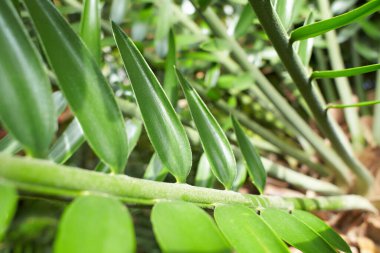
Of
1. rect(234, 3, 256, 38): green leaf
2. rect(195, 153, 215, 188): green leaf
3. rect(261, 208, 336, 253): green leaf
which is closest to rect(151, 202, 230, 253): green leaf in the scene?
rect(261, 208, 336, 253): green leaf

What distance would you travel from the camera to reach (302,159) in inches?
31.1

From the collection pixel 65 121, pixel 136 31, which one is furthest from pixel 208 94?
pixel 65 121

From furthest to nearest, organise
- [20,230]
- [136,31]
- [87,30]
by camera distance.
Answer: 1. [136,31]
2. [20,230]
3. [87,30]

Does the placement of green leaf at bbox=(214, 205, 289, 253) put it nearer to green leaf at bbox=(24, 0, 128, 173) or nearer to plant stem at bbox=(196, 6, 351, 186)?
green leaf at bbox=(24, 0, 128, 173)

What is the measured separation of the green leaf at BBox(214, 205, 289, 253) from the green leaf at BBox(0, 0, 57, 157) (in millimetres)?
141

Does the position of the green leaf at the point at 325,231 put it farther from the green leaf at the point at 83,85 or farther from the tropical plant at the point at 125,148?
the green leaf at the point at 83,85

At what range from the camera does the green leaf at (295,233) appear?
324mm

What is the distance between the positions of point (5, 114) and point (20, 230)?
0.43 metres

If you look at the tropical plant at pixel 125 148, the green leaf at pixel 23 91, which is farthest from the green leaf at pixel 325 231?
the green leaf at pixel 23 91

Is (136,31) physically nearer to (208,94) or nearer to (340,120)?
(208,94)

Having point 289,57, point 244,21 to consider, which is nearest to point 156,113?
point 289,57

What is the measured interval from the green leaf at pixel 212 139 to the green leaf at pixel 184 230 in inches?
Answer: 3.5

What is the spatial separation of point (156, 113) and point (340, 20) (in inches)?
6.7

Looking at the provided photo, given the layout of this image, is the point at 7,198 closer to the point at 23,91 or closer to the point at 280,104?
the point at 23,91
